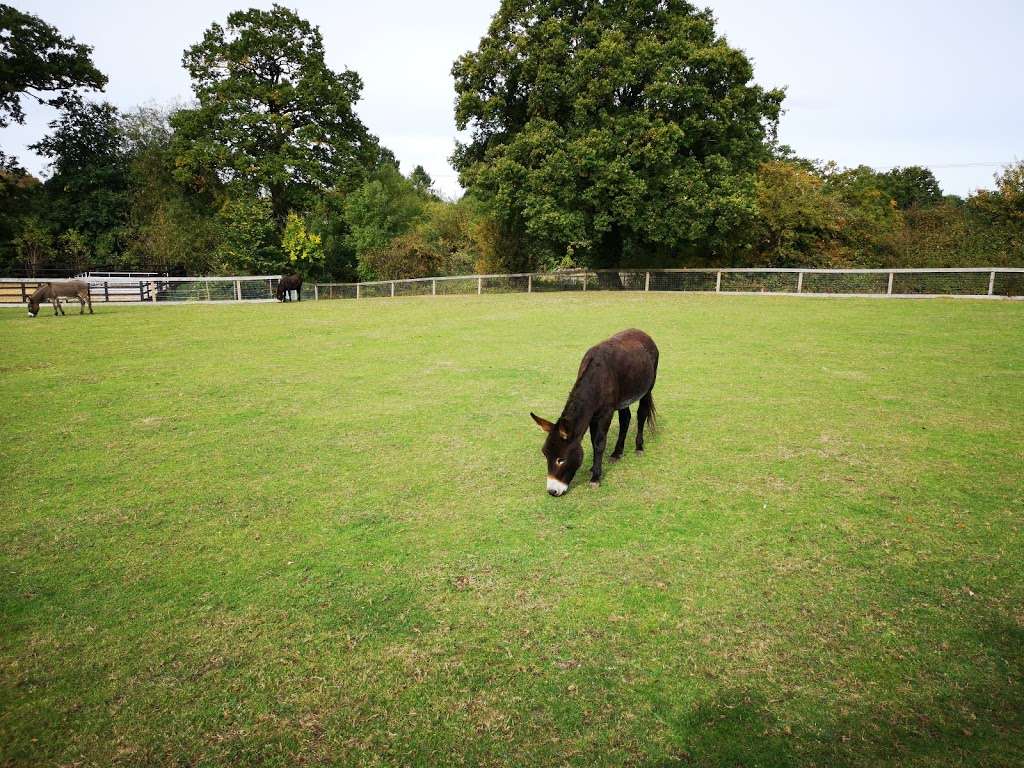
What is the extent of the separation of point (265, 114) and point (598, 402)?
132ft

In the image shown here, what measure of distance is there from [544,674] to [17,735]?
2.59 m

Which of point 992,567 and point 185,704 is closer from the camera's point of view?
point 185,704

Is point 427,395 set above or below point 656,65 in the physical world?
below

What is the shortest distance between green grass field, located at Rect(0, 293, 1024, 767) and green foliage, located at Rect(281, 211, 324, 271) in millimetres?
30660

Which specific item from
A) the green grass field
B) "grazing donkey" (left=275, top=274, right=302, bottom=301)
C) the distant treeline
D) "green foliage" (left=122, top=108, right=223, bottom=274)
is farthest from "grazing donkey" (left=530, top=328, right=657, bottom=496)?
"green foliage" (left=122, top=108, right=223, bottom=274)

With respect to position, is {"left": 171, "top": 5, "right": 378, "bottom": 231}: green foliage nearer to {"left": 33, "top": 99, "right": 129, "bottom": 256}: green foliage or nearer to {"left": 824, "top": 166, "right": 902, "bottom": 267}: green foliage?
{"left": 33, "top": 99, "right": 129, "bottom": 256}: green foliage

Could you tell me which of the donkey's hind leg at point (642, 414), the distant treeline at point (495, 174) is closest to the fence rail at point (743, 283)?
the distant treeline at point (495, 174)

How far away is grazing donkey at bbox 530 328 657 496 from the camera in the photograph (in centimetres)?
494

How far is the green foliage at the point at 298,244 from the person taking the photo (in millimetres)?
36469

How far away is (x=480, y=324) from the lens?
18406 millimetres

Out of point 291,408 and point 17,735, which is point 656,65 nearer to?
point 291,408

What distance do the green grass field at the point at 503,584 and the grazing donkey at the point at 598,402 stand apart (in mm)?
337

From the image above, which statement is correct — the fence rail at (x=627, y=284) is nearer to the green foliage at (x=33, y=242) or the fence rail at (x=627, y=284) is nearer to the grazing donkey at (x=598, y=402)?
the green foliage at (x=33, y=242)

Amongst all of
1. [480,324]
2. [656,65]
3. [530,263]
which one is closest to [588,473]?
[480,324]
